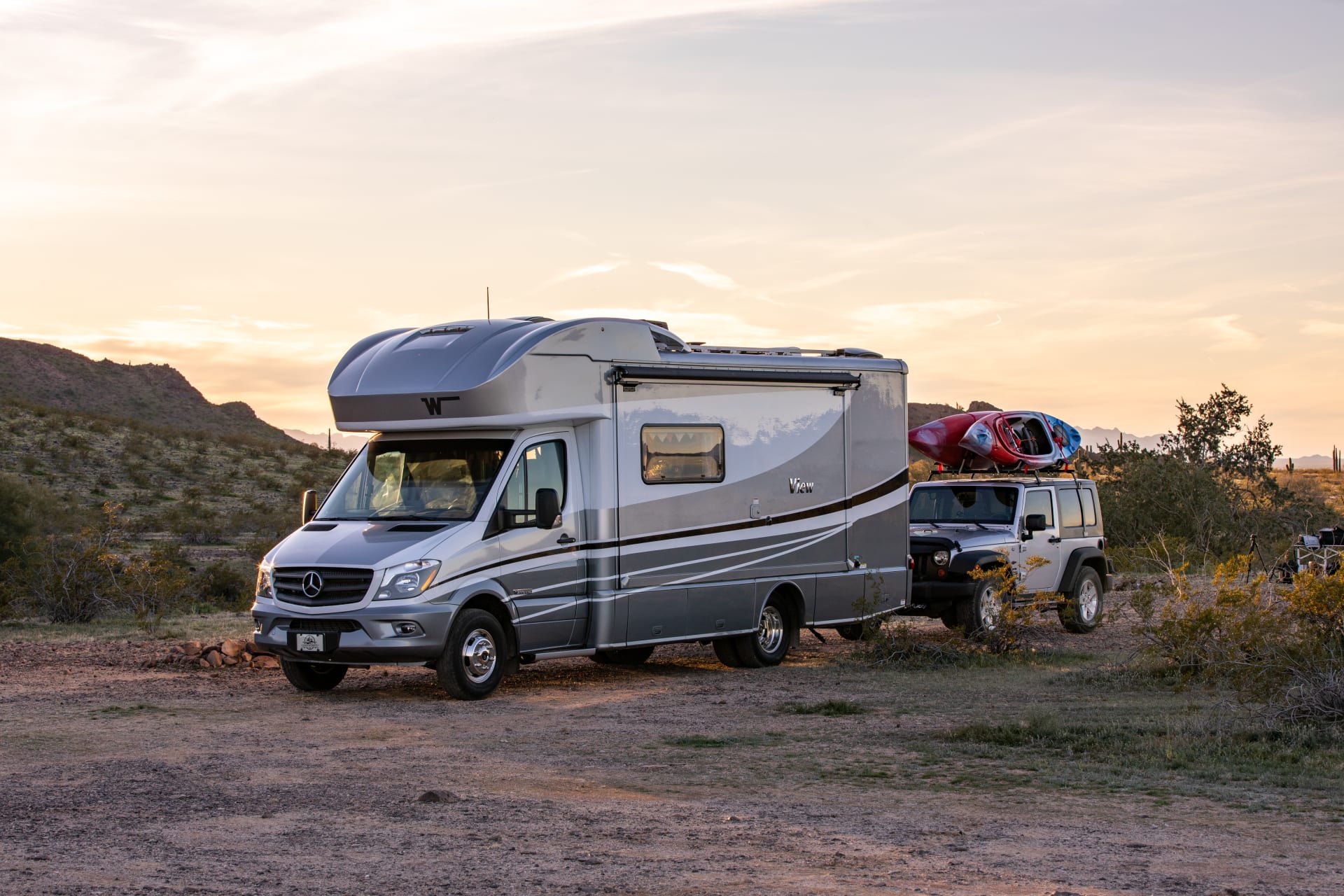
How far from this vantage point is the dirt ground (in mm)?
6414

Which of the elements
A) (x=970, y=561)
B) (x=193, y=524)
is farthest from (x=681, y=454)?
(x=193, y=524)

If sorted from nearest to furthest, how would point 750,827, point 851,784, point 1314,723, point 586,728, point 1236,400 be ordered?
1. point 750,827
2. point 851,784
3. point 1314,723
4. point 586,728
5. point 1236,400

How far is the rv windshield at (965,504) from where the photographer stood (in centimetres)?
1739

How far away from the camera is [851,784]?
864cm

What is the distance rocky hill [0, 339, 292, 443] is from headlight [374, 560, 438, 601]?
5570 centimetres

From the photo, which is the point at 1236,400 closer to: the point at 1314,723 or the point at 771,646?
the point at 771,646

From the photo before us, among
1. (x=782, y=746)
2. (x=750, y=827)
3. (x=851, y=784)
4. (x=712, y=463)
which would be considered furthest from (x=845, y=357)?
(x=750, y=827)

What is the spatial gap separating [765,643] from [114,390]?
6340 cm

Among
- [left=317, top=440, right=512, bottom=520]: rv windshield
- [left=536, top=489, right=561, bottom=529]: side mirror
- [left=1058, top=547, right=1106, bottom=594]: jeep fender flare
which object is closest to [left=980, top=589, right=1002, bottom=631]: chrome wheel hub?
[left=1058, top=547, right=1106, bottom=594]: jeep fender flare

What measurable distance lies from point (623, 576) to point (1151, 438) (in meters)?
27.9

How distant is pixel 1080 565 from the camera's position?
1812cm

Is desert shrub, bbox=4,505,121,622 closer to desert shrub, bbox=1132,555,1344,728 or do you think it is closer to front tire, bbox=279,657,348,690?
front tire, bbox=279,657,348,690

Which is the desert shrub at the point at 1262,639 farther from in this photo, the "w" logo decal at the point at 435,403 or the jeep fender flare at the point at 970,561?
the "w" logo decal at the point at 435,403

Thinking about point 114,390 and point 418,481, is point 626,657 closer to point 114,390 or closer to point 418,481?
point 418,481
